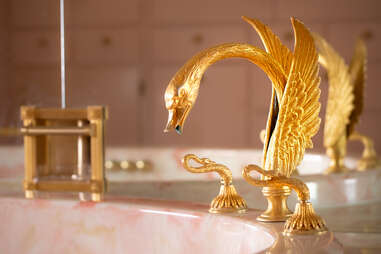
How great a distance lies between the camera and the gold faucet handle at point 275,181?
20.6 inches

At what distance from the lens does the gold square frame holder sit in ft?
2.59

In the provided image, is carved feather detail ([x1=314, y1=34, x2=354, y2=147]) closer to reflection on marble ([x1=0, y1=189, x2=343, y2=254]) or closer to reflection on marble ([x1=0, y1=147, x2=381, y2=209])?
reflection on marble ([x1=0, y1=147, x2=381, y2=209])

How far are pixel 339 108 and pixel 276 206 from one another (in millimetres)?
500

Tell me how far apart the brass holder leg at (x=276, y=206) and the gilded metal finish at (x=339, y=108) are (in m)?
0.47

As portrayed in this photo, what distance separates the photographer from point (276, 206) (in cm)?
56

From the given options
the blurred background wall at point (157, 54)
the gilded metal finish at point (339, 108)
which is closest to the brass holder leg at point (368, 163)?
the gilded metal finish at point (339, 108)

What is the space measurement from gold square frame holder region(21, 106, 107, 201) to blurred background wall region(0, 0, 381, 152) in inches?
65.7

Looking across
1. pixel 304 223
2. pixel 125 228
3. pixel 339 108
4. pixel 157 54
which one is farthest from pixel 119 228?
pixel 157 54

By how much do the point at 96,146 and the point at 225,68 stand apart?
5.90ft

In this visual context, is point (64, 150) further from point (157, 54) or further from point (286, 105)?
point (157, 54)

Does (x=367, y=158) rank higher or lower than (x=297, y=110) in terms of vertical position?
lower

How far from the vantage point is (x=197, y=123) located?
2.60 m

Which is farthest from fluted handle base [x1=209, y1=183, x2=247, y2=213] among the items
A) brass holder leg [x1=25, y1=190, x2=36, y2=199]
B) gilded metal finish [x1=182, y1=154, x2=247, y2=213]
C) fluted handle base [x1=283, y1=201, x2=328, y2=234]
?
brass holder leg [x1=25, y1=190, x2=36, y2=199]

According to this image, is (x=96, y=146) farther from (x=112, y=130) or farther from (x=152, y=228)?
(x=112, y=130)
